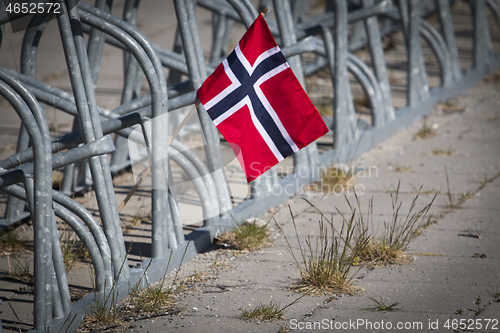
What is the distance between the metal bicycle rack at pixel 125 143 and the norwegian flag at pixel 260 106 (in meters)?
0.33

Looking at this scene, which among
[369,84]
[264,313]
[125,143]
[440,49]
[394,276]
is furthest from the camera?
[440,49]

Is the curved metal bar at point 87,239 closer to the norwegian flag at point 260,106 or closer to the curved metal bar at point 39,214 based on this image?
the curved metal bar at point 39,214

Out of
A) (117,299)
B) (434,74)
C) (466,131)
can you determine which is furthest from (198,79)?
(434,74)

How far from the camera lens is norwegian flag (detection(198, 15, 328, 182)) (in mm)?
3178

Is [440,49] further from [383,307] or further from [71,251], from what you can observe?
[71,251]

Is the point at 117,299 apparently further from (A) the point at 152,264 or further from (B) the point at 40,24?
(B) the point at 40,24

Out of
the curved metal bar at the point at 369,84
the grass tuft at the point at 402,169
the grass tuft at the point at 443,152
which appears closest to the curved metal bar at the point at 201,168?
the grass tuft at the point at 402,169

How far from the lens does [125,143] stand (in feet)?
18.3

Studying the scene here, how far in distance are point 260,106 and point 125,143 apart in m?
2.71

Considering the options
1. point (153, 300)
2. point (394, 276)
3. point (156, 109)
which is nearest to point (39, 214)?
point (153, 300)

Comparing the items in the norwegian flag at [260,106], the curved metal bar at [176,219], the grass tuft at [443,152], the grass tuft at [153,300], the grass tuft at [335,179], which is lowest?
the grass tuft at [153,300]

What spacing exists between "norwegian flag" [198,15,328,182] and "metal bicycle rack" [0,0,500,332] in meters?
0.33

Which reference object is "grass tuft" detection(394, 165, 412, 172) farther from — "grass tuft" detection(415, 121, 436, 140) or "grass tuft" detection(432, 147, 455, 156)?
"grass tuft" detection(415, 121, 436, 140)

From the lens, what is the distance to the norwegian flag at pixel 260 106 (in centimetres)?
318
